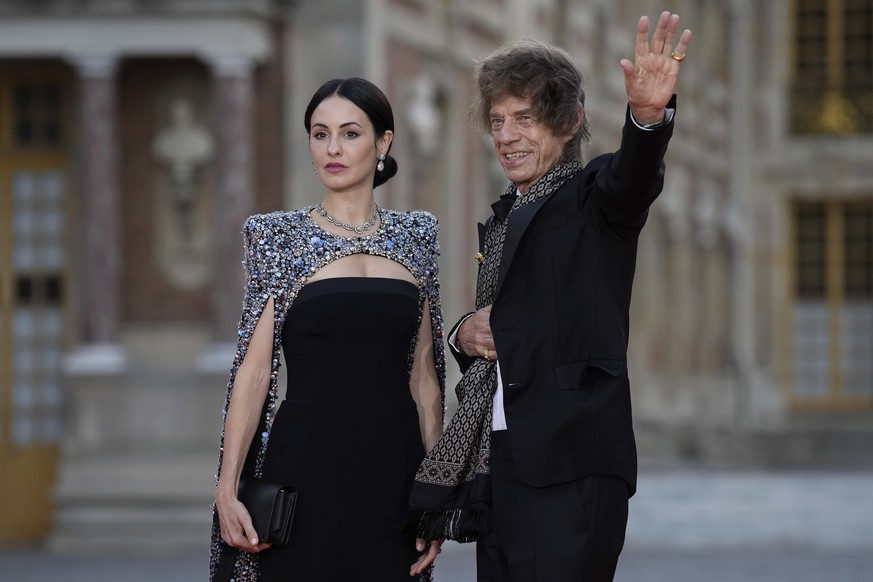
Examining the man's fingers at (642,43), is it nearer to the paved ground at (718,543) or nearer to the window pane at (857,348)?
the paved ground at (718,543)

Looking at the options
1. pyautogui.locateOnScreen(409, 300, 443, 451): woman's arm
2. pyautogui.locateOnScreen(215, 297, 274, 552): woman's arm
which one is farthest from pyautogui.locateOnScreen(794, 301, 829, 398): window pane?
pyautogui.locateOnScreen(215, 297, 274, 552): woman's arm

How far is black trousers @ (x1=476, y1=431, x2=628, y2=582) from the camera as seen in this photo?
15.2 ft

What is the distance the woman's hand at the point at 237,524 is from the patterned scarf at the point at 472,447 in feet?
1.48

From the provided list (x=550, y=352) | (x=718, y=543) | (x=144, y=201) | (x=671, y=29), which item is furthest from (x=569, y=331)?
(x=718, y=543)

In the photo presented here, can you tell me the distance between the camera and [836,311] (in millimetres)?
29906

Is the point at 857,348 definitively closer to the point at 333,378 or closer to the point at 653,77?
the point at 333,378

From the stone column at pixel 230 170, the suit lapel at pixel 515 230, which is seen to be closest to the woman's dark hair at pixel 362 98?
the suit lapel at pixel 515 230

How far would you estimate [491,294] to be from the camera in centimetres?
494

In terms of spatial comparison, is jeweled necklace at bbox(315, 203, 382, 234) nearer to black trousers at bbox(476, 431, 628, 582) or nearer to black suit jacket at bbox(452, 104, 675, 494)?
black suit jacket at bbox(452, 104, 675, 494)

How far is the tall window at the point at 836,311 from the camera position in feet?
98.1

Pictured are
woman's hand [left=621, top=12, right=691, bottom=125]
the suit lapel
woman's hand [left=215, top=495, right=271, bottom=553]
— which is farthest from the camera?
woman's hand [left=215, top=495, right=271, bottom=553]

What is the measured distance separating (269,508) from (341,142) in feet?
3.31

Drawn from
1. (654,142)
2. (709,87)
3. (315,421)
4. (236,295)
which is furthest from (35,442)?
(709,87)

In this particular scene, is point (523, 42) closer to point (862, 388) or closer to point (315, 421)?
point (315, 421)
